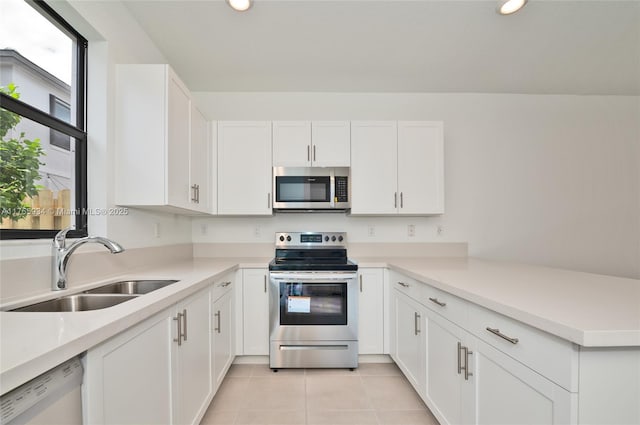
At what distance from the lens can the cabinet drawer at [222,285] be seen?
1.91 meters

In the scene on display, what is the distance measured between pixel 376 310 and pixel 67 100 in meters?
2.48

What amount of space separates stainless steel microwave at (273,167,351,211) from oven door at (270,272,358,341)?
0.63m

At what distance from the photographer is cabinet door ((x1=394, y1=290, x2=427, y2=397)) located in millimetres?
1816

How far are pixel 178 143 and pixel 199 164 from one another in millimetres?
405

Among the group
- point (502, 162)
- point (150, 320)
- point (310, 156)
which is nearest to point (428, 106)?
point (502, 162)

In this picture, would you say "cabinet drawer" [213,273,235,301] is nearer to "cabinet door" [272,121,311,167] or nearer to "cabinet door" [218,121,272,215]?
"cabinet door" [218,121,272,215]

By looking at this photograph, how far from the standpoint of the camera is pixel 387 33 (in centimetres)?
209

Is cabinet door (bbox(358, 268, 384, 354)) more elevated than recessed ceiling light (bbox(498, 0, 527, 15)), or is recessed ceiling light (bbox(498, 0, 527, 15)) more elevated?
recessed ceiling light (bbox(498, 0, 527, 15))

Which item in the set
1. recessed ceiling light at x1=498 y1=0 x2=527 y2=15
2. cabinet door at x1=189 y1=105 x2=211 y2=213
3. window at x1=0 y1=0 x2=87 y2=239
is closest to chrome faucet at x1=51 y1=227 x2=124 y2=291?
window at x1=0 y1=0 x2=87 y2=239

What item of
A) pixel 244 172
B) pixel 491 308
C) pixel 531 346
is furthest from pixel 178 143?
pixel 531 346

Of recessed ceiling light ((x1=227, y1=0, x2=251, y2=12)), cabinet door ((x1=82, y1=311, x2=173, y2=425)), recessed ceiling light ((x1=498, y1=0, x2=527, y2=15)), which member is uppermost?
recessed ceiling light ((x1=498, y1=0, x2=527, y2=15))

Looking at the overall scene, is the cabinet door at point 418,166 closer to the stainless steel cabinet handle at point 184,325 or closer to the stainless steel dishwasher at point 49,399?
the stainless steel cabinet handle at point 184,325

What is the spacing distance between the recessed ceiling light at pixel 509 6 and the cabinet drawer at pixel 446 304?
1751 millimetres

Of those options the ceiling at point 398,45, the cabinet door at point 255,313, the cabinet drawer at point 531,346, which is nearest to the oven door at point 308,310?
the cabinet door at point 255,313
